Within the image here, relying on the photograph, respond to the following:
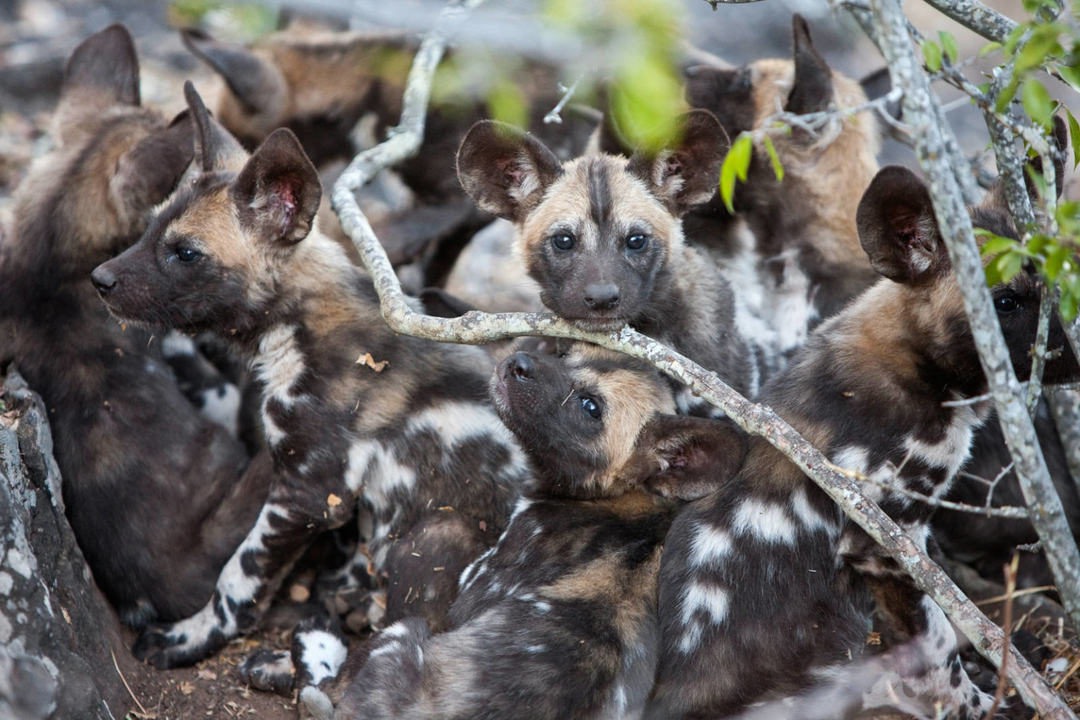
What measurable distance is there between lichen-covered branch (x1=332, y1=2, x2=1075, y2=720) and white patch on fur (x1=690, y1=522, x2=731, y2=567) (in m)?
0.50

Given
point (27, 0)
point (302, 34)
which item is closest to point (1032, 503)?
point (302, 34)

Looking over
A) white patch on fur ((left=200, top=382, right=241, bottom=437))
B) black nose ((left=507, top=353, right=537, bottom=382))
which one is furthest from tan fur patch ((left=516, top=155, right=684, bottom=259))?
white patch on fur ((left=200, top=382, right=241, bottom=437))

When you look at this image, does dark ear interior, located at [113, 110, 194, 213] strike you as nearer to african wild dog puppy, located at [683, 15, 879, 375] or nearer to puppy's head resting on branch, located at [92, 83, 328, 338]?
puppy's head resting on branch, located at [92, 83, 328, 338]

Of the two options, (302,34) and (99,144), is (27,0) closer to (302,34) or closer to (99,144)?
(302,34)

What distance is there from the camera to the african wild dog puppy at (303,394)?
445cm

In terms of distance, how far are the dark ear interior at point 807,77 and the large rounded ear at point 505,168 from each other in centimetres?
158

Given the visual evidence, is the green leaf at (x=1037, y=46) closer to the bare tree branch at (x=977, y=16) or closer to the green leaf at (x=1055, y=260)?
the green leaf at (x=1055, y=260)

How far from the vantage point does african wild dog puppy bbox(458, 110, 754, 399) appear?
4.36m

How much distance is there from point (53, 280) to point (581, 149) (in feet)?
10.9

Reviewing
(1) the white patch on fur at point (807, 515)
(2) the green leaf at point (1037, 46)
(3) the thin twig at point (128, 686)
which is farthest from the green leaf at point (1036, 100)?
(3) the thin twig at point (128, 686)

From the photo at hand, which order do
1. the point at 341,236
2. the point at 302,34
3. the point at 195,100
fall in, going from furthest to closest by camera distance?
the point at 302,34
the point at 341,236
the point at 195,100

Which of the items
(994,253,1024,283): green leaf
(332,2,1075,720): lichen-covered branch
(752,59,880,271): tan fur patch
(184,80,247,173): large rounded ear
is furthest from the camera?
(752,59,880,271): tan fur patch

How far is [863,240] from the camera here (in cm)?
377

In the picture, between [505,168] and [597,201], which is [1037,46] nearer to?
[597,201]
